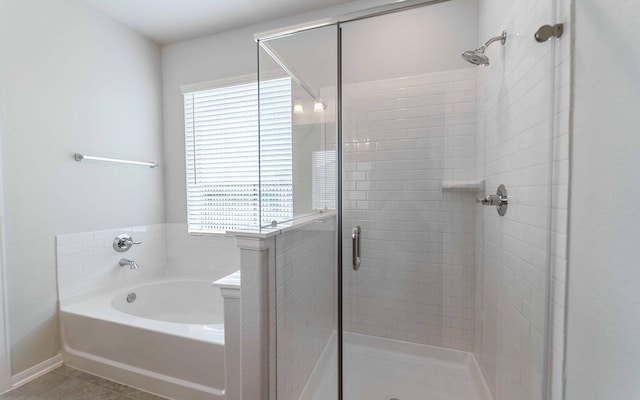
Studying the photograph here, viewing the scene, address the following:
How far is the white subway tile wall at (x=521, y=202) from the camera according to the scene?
850 mm

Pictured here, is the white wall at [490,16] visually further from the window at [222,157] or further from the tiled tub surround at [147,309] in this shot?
the tiled tub surround at [147,309]

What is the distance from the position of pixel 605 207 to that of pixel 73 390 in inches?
108

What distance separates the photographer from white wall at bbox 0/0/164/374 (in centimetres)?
163

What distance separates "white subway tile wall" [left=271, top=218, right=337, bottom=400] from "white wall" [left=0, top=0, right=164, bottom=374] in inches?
70.3

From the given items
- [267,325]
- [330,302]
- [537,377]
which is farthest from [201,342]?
[537,377]

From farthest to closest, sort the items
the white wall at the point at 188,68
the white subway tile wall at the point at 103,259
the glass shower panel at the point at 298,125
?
the white wall at the point at 188,68
the white subway tile wall at the point at 103,259
the glass shower panel at the point at 298,125

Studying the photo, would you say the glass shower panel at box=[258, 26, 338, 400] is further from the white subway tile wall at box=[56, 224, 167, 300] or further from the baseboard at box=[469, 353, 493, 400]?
the white subway tile wall at box=[56, 224, 167, 300]

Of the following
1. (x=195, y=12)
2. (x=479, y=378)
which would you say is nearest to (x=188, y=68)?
(x=195, y=12)

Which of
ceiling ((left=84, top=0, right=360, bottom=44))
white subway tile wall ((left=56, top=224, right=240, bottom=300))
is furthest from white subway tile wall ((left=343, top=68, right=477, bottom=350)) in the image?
white subway tile wall ((left=56, top=224, right=240, bottom=300))

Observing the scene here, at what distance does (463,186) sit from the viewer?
161 cm

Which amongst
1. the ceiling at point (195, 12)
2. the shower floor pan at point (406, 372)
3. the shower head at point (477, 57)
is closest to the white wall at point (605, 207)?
the shower head at point (477, 57)

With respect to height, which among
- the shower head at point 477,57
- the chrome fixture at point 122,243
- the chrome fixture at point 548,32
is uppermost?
the shower head at point 477,57

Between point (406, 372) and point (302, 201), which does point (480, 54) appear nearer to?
point (302, 201)

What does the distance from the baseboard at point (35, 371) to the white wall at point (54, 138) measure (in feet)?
0.11
